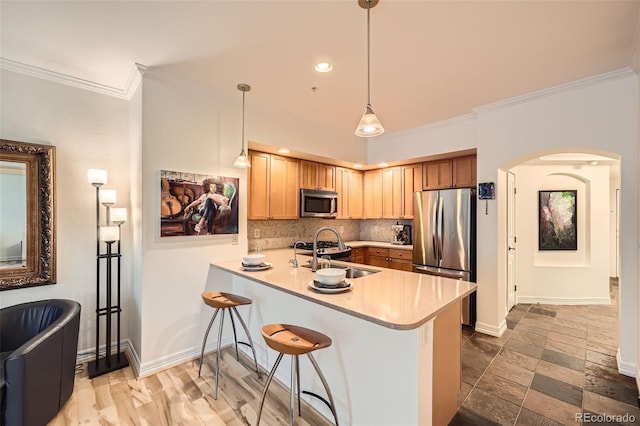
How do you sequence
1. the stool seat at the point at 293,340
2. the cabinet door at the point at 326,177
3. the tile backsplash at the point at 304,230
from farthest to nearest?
the cabinet door at the point at 326,177 → the tile backsplash at the point at 304,230 → the stool seat at the point at 293,340

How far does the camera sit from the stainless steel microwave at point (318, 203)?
4277 mm

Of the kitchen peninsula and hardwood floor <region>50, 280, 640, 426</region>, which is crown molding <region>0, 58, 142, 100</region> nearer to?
the kitchen peninsula

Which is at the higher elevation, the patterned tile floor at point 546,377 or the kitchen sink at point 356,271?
the kitchen sink at point 356,271

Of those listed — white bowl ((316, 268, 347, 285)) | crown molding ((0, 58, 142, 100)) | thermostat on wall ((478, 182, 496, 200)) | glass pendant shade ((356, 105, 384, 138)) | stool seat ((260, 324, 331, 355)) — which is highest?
crown molding ((0, 58, 142, 100))

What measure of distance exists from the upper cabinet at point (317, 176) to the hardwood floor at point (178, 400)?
8.72 feet

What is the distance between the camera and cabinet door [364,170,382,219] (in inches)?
Answer: 201

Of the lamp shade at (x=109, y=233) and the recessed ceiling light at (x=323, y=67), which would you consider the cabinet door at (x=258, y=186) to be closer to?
the lamp shade at (x=109, y=233)

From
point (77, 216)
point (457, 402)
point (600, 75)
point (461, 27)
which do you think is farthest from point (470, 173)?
point (77, 216)

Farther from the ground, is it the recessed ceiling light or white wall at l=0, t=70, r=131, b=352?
the recessed ceiling light

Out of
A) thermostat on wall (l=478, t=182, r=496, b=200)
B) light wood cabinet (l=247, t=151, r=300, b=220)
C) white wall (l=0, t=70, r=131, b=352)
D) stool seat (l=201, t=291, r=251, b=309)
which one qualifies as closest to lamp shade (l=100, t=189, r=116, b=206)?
white wall (l=0, t=70, r=131, b=352)

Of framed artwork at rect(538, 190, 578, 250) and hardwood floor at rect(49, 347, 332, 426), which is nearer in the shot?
hardwood floor at rect(49, 347, 332, 426)

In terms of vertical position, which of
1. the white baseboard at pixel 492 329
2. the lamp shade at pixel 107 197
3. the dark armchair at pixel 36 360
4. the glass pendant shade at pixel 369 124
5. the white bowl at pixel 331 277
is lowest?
the white baseboard at pixel 492 329

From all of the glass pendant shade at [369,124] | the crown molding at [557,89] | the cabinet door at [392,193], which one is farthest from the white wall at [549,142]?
the glass pendant shade at [369,124]

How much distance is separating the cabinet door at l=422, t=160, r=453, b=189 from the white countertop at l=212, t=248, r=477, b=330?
2369mm
